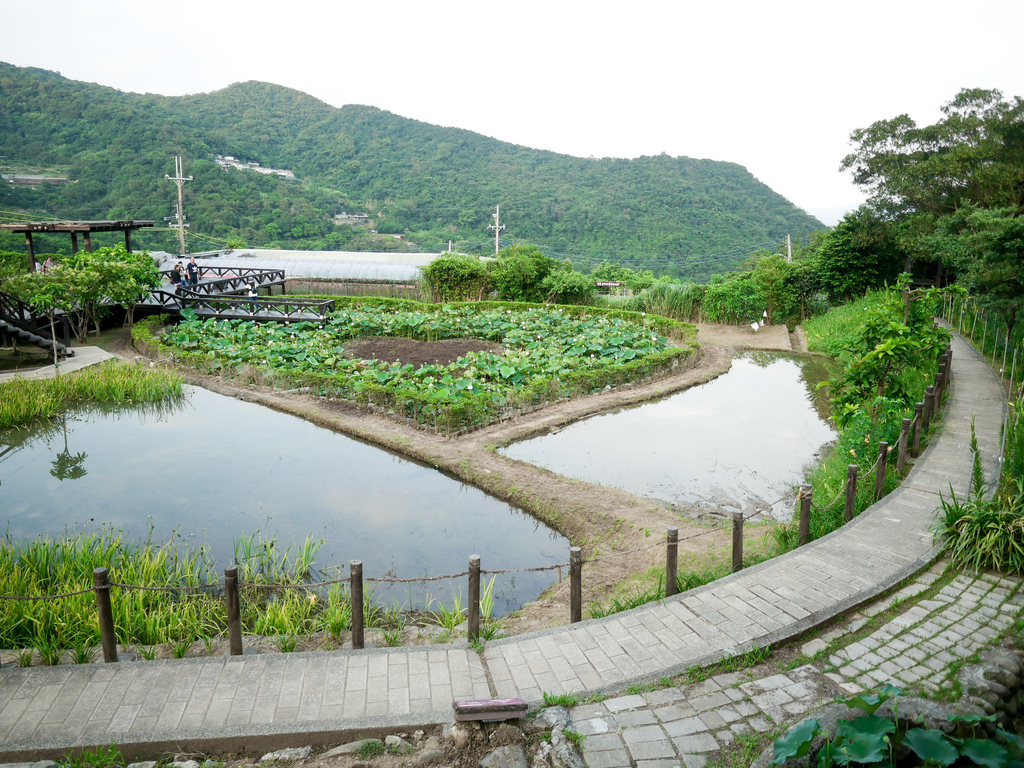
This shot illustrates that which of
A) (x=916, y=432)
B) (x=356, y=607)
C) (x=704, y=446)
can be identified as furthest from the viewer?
(x=704, y=446)

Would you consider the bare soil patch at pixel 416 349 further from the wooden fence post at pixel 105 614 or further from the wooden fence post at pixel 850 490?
the wooden fence post at pixel 105 614

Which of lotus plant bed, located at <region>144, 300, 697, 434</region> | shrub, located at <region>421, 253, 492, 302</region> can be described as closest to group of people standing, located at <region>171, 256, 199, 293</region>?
lotus plant bed, located at <region>144, 300, 697, 434</region>

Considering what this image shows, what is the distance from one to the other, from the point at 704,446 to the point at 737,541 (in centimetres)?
479

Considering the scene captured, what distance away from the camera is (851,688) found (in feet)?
13.8

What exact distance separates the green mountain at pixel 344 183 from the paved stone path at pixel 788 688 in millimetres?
31425

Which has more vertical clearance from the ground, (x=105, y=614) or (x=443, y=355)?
(x=443, y=355)

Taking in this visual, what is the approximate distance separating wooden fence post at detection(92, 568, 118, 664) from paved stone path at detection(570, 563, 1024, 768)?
319 cm

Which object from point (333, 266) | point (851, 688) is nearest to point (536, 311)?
point (333, 266)

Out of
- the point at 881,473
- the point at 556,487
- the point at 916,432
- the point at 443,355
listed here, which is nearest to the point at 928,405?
the point at 916,432

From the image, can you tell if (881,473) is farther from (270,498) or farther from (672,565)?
(270,498)

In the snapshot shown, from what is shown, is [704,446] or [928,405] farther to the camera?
[704,446]

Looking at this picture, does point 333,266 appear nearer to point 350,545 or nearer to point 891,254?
point 891,254

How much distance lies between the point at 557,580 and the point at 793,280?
64.2 ft

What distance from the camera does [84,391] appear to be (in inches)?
483
